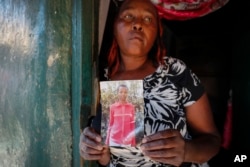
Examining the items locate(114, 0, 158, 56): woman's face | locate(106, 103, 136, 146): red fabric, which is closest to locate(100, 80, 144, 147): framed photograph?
locate(106, 103, 136, 146): red fabric

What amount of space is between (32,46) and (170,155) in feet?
2.49

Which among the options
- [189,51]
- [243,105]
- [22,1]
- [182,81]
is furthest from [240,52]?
[22,1]

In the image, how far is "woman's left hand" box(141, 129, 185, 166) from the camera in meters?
0.81

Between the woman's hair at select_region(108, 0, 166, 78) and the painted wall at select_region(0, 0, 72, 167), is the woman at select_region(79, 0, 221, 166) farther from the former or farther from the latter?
the painted wall at select_region(0, 0, 72, 167)

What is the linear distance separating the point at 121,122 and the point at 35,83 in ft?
1.80

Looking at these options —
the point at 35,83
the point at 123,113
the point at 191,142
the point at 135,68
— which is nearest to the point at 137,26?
the point at 135,68

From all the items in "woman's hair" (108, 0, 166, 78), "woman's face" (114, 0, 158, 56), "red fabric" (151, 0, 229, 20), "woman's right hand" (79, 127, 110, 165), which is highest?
"red fabric" (151, 0, 229, 20)

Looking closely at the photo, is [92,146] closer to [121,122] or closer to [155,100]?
[121,122]

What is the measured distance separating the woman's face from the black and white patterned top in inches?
4.2

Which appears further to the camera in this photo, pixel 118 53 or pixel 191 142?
pixel 118 53

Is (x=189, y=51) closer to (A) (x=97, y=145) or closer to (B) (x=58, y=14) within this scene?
(B) (x=58, y=14)

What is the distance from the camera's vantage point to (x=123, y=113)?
888mm

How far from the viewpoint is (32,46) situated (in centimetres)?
129

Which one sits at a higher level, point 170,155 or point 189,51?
point 189,51
